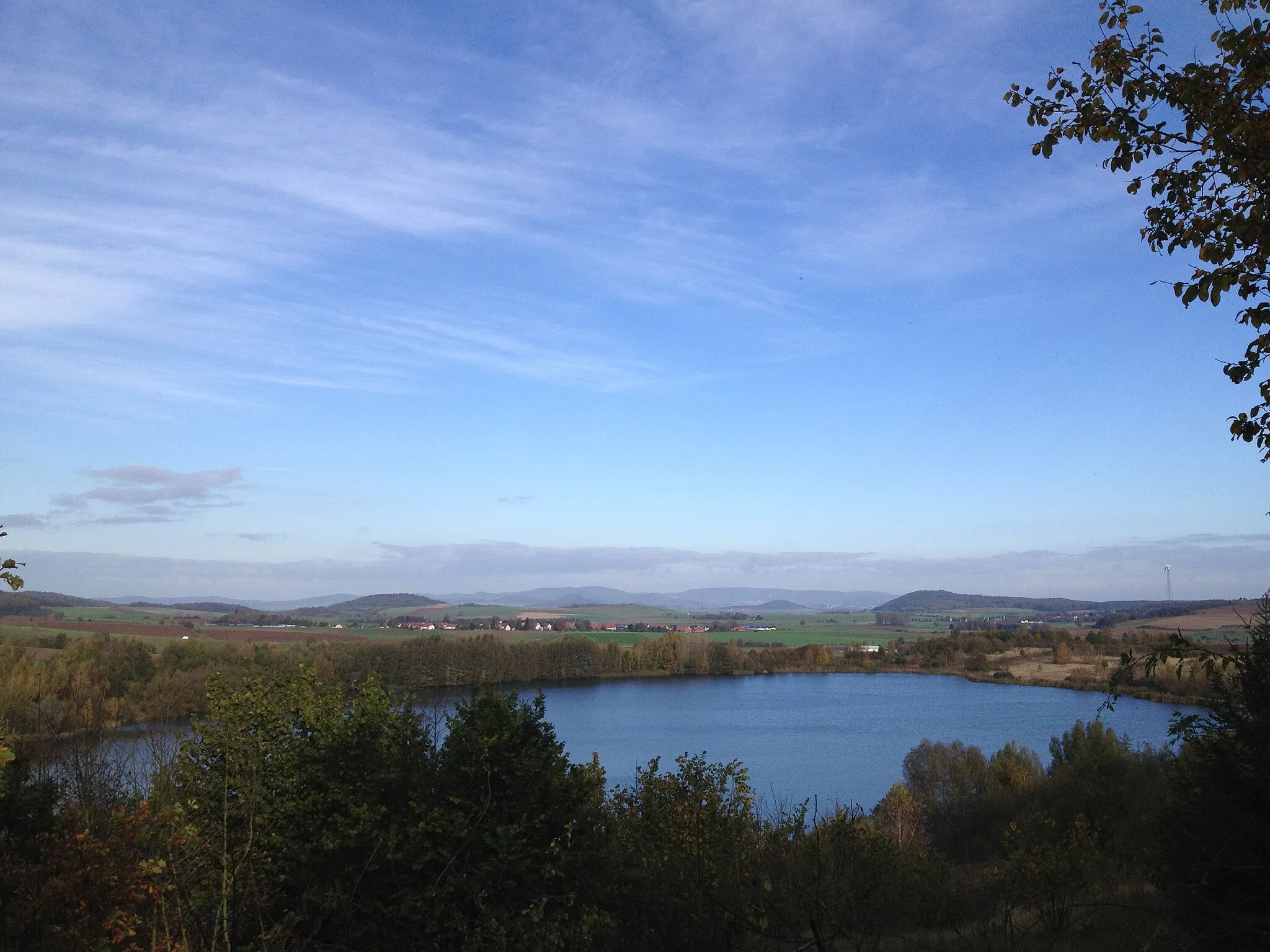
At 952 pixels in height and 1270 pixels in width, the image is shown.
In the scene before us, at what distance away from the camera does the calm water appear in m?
30.4

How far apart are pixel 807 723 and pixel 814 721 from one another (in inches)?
28.5

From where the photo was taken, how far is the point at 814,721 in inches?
1727

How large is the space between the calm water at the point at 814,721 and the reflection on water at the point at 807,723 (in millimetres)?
98

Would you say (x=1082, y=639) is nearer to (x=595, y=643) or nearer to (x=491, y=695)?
(x=595, y=643)

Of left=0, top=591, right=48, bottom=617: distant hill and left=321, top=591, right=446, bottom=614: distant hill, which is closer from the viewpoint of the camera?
left=0, top=591, right=48, bottom=617: distant hill

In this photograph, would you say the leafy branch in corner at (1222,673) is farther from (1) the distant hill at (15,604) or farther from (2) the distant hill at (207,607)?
(2) the distant hill at (207,607)

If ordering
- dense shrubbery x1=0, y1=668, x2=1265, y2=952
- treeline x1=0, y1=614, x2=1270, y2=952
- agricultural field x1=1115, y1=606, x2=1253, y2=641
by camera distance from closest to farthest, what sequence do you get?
agricultural field x1=1115, y1=606, x2=1253, y2=641
treeline x1=0, y1=614, x2=1270, y2=952
dense shrubbery x1=0, y1=668, x2=1265, y2=952

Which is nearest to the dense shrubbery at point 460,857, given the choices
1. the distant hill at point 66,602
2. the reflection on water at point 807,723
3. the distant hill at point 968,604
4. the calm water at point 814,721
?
the reflection on water at point 807,723

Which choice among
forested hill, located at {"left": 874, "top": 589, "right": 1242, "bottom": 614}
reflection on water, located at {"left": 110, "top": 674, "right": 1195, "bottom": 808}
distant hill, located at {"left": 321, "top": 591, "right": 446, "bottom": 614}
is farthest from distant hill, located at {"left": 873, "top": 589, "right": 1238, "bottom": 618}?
distant hill, located at {"left": 321, "top": 591, "right": 446, "bottom": 614}

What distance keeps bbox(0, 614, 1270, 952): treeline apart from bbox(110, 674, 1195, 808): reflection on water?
4944 mm

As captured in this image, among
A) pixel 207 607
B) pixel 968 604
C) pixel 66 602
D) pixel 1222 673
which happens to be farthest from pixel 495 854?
pixel 968 604

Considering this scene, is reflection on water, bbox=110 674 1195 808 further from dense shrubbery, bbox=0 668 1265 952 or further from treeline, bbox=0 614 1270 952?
treeline, bbox=0 614 1270 952

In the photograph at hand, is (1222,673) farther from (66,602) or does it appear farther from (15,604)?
(66,602)

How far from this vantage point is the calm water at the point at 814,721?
3036cm
